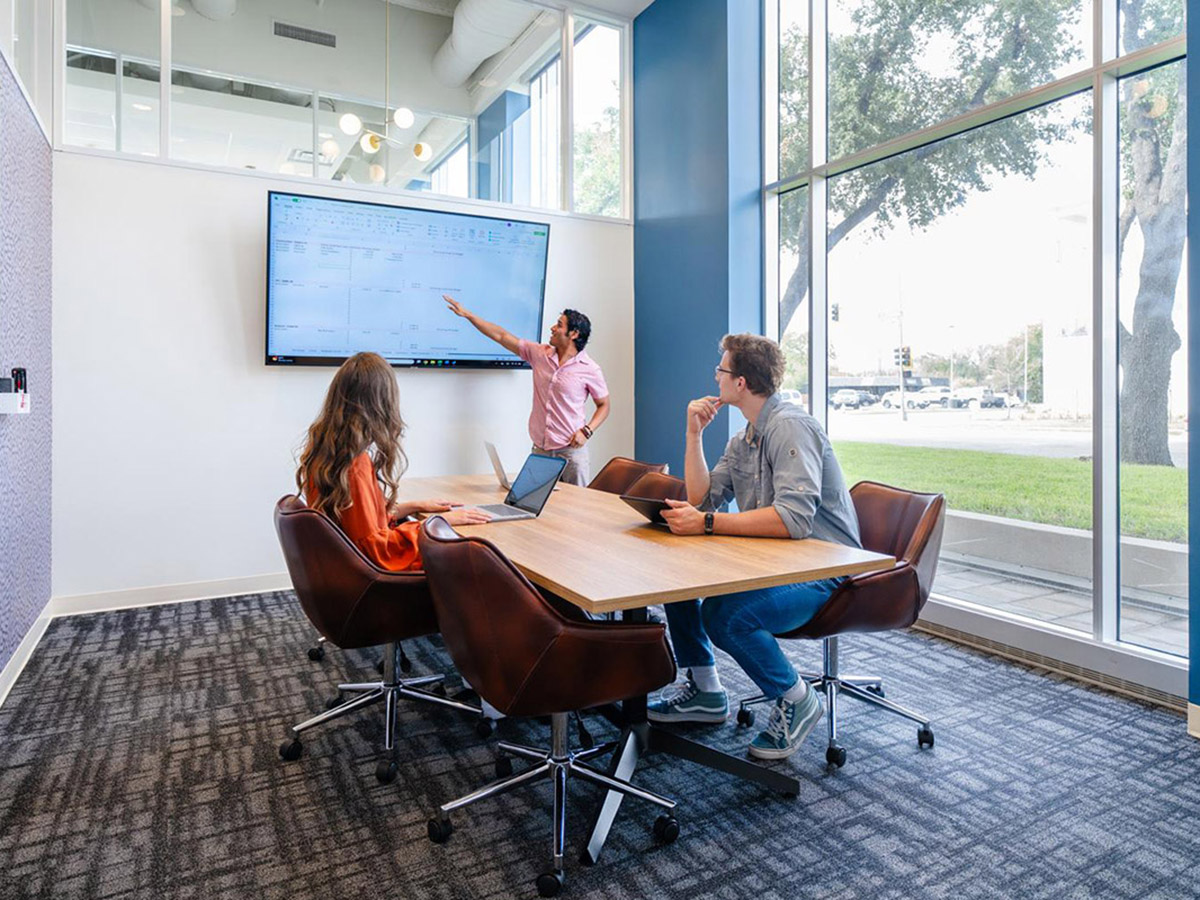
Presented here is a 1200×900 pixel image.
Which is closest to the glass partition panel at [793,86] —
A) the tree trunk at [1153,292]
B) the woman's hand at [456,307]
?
the tree trunk at [1153,292]

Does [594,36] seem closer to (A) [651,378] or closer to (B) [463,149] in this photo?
(B) [463,149]

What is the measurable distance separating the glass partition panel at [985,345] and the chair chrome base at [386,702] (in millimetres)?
2522

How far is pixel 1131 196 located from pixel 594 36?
150 inches

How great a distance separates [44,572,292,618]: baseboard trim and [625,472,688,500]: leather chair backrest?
2449 mm

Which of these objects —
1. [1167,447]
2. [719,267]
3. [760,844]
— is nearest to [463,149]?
[719,267]

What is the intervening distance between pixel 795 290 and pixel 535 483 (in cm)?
259

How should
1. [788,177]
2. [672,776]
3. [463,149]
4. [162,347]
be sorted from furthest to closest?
[463,149]
[788,177]
[162,347]
[672,776]

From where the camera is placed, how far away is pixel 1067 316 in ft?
10.8

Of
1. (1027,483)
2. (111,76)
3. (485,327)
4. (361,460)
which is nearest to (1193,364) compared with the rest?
(1027,483)

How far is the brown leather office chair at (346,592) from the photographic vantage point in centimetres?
219

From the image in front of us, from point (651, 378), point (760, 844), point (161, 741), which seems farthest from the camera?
point (651, 378)

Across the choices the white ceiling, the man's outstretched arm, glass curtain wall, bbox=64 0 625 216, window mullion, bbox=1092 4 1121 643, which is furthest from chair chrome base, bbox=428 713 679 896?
the white ceiling

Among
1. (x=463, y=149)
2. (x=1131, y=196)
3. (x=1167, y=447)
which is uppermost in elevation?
(x=463, y=149)

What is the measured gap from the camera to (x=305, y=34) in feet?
15.5
